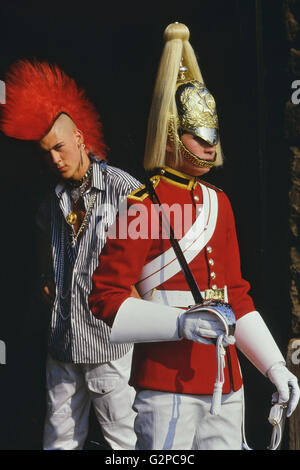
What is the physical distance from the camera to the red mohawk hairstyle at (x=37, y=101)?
10.3 feet

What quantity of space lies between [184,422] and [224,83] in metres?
1.63

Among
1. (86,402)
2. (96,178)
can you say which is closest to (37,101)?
(96,178)

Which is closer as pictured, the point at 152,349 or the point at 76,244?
the point at 152,349

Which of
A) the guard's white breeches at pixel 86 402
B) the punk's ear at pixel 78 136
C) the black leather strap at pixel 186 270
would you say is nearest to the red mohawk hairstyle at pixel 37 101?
the punk's ear at pixel 78 136

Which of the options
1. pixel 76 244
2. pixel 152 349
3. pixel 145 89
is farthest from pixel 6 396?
pixel 145 89

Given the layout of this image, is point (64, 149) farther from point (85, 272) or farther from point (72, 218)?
point (85, 272)

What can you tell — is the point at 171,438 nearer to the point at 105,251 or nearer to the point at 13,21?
the point at 105,251

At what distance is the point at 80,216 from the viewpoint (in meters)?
3.41

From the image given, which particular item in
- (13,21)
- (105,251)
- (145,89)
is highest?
(13,21)

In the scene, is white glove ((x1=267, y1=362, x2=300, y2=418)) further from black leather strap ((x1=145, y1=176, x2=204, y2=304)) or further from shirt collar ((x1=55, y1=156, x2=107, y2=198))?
shirt collar ((x1=55, y1=156, x2=107, y2=198))

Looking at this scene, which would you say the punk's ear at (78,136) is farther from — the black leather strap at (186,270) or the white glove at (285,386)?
the white glove at (285,386)

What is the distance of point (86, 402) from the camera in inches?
139

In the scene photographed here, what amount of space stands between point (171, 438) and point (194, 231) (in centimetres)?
73

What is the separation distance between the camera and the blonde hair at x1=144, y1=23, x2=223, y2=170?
9.53ft
